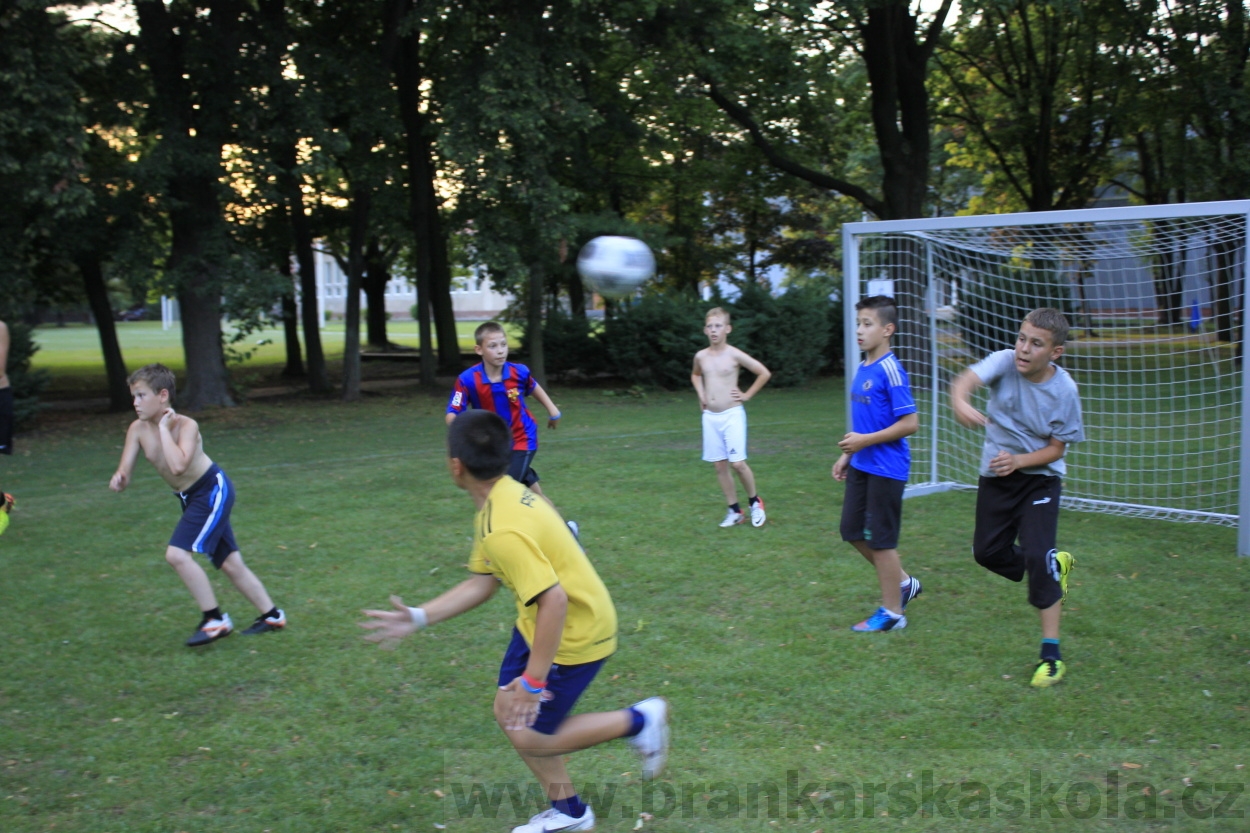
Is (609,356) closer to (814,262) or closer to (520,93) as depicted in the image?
(520,93)

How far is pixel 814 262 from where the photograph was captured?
3203cm

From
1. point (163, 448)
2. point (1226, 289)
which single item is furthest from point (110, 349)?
point (1226, 289)

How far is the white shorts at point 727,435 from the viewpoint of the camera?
27.7 feet

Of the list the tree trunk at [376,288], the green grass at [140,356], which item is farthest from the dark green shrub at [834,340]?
the tree trunk at [376,288]

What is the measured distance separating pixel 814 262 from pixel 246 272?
20.0m

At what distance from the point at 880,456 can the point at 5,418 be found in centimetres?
720

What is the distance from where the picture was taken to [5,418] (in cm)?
829

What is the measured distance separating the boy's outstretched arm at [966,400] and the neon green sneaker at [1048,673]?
4.13 ft

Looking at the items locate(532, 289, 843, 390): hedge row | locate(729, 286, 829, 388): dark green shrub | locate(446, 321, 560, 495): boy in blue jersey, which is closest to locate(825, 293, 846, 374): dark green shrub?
locate(532, 289, 843, 390): hedge row

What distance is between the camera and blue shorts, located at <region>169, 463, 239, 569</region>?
5.81 metres

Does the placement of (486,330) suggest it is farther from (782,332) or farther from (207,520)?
(782,332)

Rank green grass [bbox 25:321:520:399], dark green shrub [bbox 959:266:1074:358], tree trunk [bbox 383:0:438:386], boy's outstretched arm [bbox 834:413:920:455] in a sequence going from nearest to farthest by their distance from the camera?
1. boy's outstretched arm [bbox 834:413:920:455]
2. dark green shrub [bbox 959:266:1074:358]
3. tree trunk [bbox 383:0:438:386]
4. green grass [bbox 25:321:520:399]

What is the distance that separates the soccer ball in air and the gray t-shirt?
4.76 m

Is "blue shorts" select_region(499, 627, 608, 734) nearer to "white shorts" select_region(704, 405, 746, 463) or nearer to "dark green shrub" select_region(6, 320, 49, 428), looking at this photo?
"white shorts" select_region(704, 405, 746, 463)
